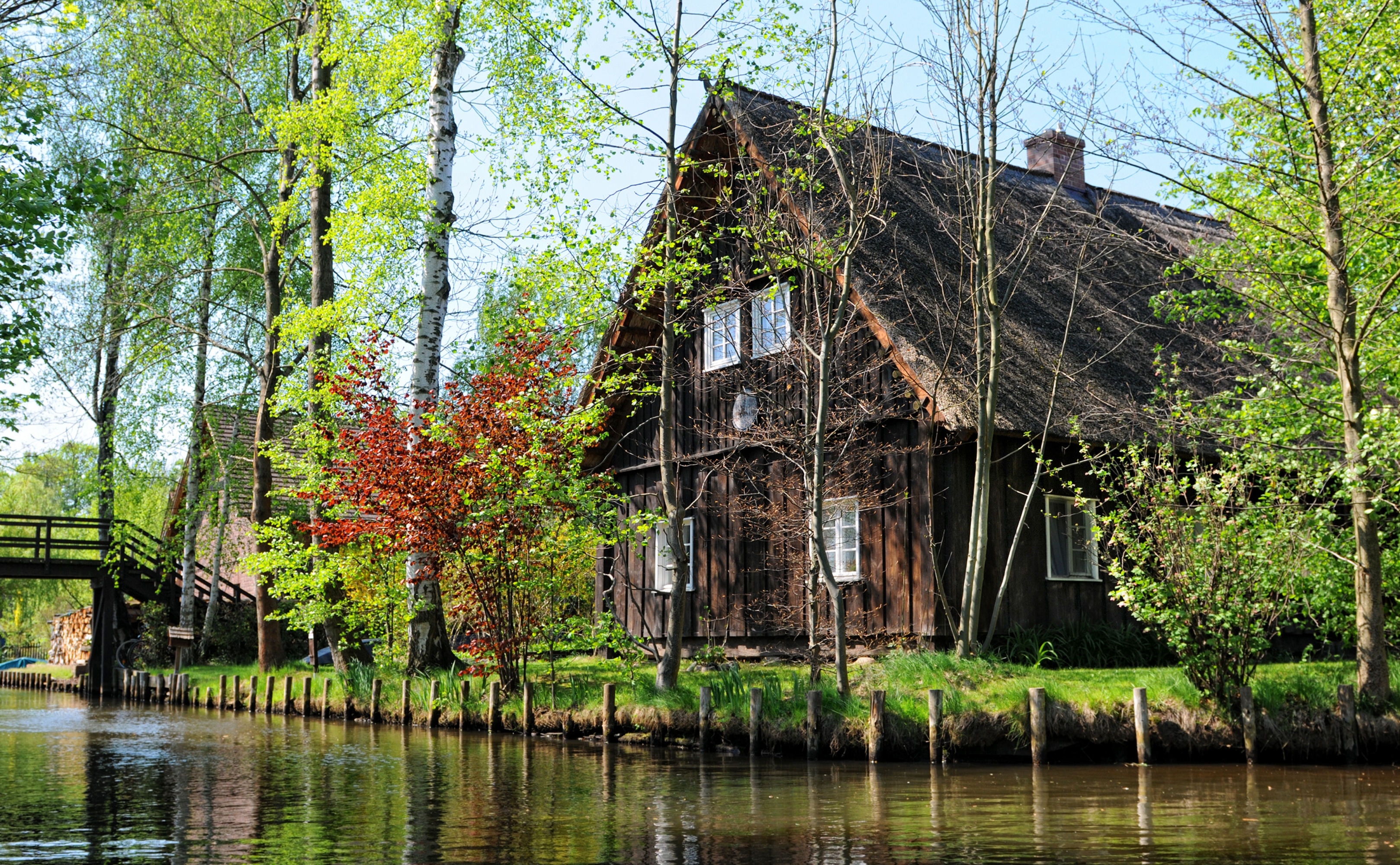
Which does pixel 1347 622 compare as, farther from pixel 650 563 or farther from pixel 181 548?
pixel 181 548

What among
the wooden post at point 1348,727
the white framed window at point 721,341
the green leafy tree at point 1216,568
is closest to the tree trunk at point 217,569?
the white framed window at point 721,341

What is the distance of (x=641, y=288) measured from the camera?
1622 cm

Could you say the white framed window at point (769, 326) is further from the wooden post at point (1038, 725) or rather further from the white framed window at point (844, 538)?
the wooden post at point (1038, 725)

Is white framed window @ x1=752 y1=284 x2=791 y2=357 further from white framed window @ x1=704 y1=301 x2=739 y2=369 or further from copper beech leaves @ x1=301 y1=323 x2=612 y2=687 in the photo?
copper beech leaves @ x1=301 y1=323 x2=612 y2=687

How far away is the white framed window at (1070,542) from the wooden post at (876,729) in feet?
18.4

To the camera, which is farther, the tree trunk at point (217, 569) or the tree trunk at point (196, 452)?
the tree trunk at point (196, 452)

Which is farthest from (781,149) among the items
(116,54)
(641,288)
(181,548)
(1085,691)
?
Result: (181,548)

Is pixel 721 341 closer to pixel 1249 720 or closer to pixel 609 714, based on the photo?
pixel 609 714

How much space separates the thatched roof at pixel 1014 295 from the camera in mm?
15695

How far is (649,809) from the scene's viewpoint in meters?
9.03

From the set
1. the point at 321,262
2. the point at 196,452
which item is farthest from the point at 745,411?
the point at 196,452

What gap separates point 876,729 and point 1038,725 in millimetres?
1574

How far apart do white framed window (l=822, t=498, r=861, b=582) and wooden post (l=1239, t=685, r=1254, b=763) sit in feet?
19.8

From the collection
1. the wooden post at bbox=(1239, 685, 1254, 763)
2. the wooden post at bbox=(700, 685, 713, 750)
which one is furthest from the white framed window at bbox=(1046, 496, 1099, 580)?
the wooden post at bbox=(700, 685, 713, 750)
